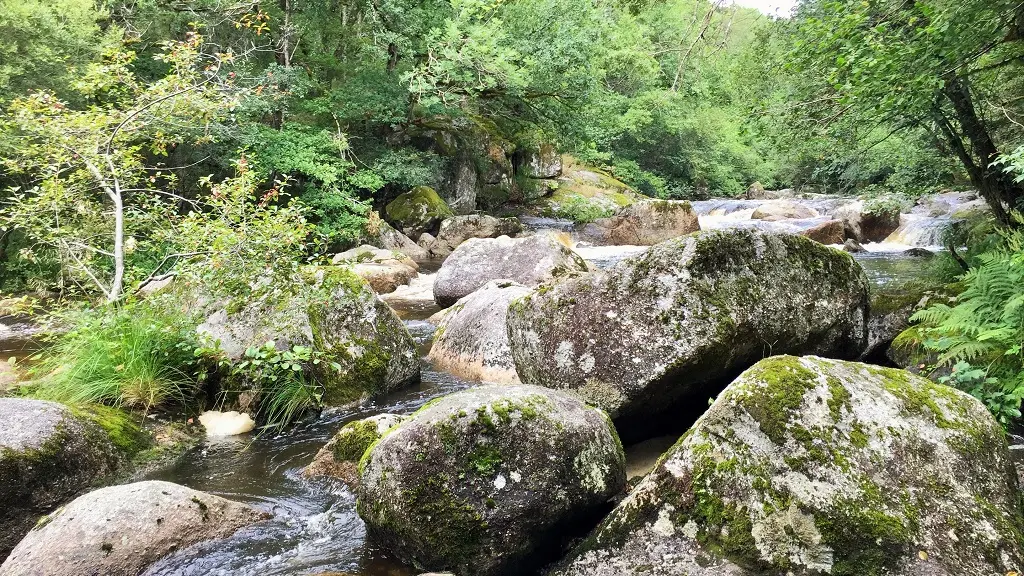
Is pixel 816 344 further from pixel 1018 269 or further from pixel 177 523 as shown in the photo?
pixel 177 523

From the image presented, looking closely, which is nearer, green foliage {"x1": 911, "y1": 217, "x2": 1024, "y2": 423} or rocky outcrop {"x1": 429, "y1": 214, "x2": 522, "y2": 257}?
green foliage {"x1": 911, "y1": 217, "x2": 1024, "y2": 423}

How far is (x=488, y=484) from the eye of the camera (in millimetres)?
3258

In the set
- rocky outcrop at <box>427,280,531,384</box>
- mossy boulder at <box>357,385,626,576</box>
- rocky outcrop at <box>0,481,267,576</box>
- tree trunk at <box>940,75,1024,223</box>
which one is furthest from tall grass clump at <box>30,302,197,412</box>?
tree trunk at <box>940,75,1024,223</box>

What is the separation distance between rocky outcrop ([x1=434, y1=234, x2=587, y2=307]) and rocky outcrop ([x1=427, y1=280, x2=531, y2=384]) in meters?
2.59

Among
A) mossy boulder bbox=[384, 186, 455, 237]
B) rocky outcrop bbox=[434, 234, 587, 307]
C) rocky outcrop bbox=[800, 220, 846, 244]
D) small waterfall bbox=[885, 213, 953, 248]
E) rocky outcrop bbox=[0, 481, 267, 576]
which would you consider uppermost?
mossy boulder bbox=[384, 186, 455, 237]

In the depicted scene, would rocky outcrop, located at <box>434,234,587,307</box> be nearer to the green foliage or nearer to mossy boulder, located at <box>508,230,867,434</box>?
mossy boulder, located at <box>508,230,867,434</box>

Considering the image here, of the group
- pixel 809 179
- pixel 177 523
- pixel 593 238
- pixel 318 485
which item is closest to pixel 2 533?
pixel 177 523

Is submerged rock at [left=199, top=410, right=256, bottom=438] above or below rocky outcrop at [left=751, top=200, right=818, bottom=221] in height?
above

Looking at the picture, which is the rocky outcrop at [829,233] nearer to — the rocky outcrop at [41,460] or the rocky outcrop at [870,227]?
the rocky outcrop at [870,227]

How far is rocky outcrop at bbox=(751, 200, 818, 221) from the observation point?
23391mm

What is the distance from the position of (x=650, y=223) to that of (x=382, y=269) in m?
11.5

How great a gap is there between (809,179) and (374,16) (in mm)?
28788

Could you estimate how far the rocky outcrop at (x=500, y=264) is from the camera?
1103cm

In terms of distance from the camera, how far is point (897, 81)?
237 inches
